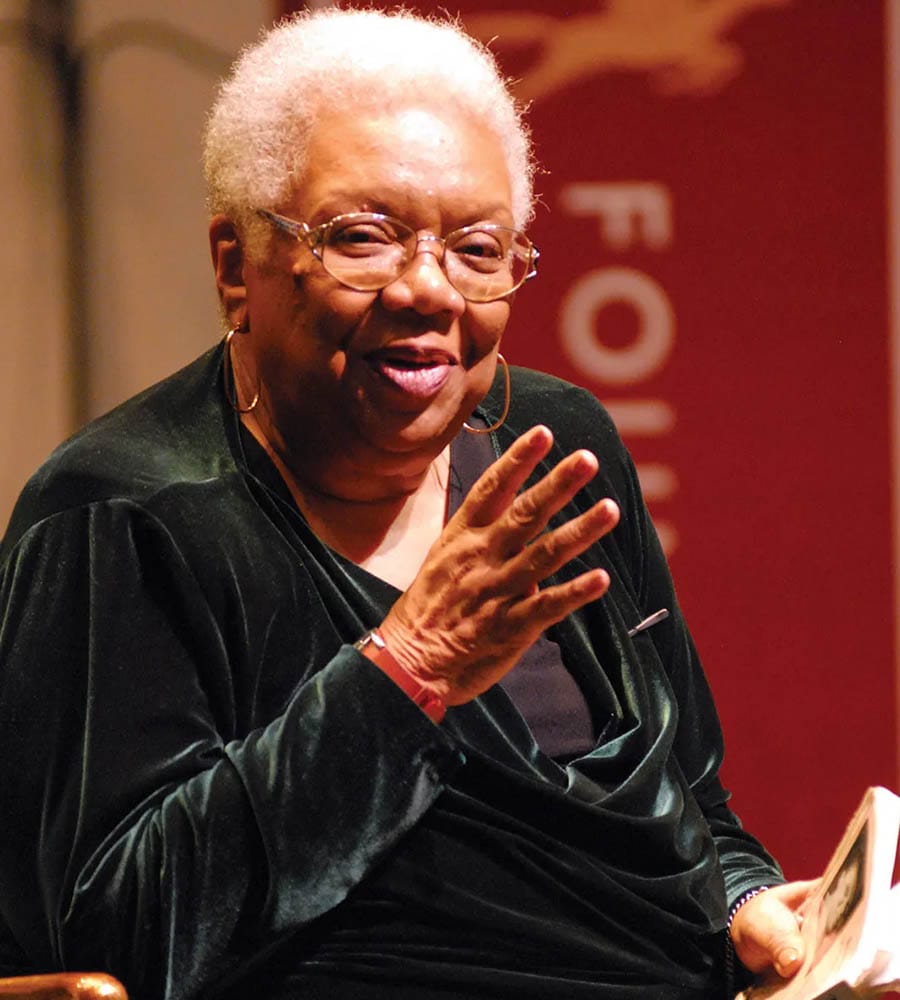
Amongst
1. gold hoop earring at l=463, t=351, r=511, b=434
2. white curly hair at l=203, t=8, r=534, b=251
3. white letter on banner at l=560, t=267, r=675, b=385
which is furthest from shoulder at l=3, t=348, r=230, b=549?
white letter on banner at l=560, t=267, r=675, b=385

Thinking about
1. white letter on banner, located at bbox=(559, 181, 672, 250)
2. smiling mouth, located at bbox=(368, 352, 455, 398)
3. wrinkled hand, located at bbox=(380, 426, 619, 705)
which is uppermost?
white letter on banner, located at bbox=(559, 181, 672, 250)

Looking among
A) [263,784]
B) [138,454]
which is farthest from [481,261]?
[263,784]

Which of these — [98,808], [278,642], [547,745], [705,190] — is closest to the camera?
[98,808]

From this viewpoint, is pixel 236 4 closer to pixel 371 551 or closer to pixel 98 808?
pixel 371 551

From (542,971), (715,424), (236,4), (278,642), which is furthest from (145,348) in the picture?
(542,971)

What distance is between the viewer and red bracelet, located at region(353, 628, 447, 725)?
120cm

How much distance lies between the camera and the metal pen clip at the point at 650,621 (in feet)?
5.14

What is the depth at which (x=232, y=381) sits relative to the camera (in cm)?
147

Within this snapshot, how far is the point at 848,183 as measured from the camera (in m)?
2.61

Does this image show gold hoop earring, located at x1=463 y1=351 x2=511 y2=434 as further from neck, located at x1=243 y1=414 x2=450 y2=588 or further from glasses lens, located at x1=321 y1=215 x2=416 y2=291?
glasses lens, located at x1=321 y1=215 x2=416 y2=291

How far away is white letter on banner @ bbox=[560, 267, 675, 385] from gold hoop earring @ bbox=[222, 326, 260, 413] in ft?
3.93

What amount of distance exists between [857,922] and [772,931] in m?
0.20

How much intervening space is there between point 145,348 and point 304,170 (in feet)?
4.42

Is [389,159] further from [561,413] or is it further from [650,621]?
[650,621]
